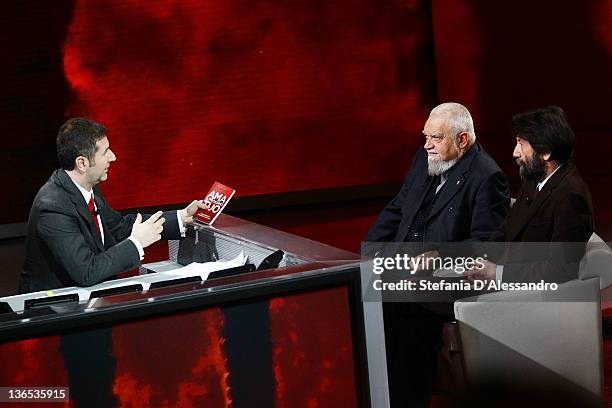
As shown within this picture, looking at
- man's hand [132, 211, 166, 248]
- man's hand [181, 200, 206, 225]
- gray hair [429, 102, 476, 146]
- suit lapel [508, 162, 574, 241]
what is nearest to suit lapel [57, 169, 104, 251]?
man's hand [132, 211, 166, 248]

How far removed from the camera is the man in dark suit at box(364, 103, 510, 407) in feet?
11.1

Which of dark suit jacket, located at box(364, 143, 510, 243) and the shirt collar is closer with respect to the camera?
the shirt collar

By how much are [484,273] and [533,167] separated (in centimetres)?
41

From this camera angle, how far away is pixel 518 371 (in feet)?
10.0

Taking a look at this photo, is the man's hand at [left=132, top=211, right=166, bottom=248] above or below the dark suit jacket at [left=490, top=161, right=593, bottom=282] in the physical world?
above

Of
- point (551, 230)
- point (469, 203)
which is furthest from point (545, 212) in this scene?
point (469, 203)

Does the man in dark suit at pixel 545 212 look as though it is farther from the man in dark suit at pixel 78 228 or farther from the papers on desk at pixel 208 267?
the man in dark suit at pixel 78 228

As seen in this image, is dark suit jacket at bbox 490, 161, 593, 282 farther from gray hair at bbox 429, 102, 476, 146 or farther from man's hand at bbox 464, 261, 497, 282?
gray hair at bbox 429, 102, 476, 146

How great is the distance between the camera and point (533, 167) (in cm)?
331

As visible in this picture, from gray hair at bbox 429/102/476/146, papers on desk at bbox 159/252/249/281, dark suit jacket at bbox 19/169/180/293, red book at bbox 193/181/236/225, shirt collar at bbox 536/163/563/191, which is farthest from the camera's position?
gray hair at bbox 429/102/476/146

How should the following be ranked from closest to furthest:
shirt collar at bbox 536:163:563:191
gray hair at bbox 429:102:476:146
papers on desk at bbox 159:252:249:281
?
papers on desk at bbox 159:252:249:281 < shirt collar at bbox 536:163:563:191 < gray hair at bbox 429:102:476:146

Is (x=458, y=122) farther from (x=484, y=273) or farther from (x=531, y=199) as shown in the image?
(x=484, y=273)

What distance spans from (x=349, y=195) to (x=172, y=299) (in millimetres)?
5099

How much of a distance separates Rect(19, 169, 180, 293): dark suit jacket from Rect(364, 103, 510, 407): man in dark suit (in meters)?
1.01
